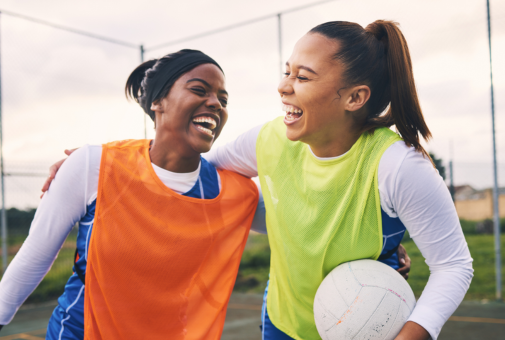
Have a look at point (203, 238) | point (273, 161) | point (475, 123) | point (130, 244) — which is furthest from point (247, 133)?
point (475, 123)

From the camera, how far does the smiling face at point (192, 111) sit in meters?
2.18

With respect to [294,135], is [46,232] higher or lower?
lower

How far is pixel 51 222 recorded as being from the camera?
6.38 feet

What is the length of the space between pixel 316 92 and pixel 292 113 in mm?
171

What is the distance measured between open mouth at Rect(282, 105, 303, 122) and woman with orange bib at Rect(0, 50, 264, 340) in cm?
43

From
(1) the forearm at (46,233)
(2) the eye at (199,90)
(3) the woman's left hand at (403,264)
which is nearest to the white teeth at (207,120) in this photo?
(2) the eye at (199,90)

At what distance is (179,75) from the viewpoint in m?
2.23

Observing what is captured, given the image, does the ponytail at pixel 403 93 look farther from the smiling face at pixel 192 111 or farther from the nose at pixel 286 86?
the smiling face at pixel 192 111

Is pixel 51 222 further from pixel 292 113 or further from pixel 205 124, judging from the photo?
pixel 292 113

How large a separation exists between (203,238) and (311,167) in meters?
0.63

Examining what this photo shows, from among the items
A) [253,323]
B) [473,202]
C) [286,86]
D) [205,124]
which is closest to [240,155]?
[205,124]

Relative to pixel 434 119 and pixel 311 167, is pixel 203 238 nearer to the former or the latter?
pixel 311 167

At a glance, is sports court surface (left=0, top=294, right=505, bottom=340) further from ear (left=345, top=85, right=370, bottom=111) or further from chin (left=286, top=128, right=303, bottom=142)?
ear (left=345, top=85, right=370, bottom=111)

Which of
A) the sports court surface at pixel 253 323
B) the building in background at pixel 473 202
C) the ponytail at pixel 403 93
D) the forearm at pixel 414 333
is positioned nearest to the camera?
the forearm at pixel 414 333
